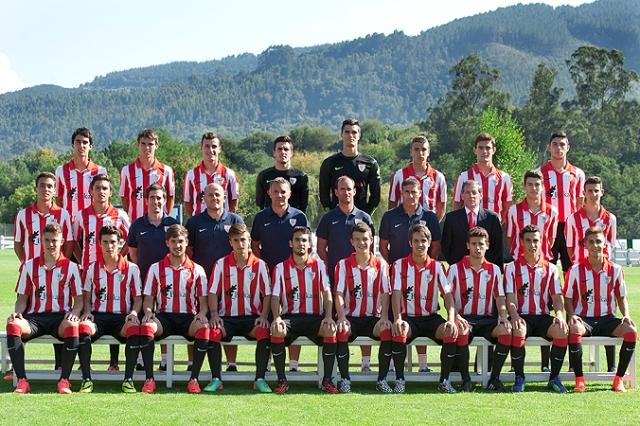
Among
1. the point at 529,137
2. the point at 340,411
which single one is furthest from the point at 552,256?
the point at 529,137

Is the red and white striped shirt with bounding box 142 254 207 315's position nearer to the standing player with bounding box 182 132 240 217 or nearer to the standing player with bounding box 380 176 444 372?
the standing player with bounding box 182 132 240 217

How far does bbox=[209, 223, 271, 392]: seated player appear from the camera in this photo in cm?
760

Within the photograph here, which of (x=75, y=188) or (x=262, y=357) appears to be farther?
(x=75, y=188)

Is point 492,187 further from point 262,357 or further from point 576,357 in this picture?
point 262,357

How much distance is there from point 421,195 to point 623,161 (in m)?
68.7

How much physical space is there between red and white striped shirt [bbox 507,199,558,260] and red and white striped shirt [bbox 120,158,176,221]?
3192mm

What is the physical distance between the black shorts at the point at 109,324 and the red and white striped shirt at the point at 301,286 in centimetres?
133

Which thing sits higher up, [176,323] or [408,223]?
[408,223]

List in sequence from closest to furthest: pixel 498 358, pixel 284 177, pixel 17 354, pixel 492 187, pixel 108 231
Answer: pixel 17 354 → pixel 498 358 → pixel 108 231 → pixel 284 177 → pixel 492 187

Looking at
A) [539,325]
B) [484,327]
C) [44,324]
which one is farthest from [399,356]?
[44,324]

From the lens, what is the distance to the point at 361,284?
7770 millimetres

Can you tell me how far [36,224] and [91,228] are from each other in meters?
0.52

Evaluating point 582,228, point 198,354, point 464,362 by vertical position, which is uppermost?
point 582,228

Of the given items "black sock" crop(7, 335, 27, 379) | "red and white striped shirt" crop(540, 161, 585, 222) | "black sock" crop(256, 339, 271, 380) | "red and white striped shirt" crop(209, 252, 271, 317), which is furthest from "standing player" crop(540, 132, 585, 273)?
"black sock" crop(7, 335, 27, 379)
